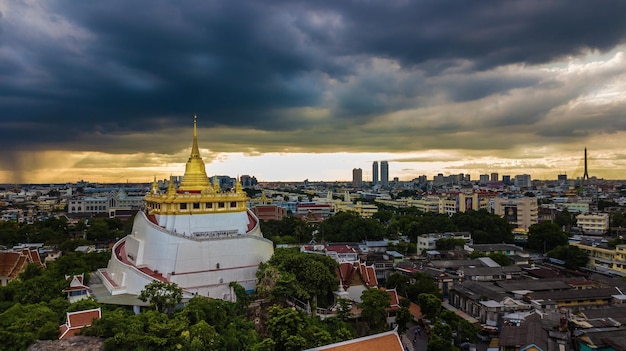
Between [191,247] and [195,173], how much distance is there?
28.4 feet

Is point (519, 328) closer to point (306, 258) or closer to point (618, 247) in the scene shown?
point (306, 258)

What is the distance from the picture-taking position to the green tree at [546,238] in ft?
209

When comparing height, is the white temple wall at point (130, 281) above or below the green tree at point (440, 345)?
above

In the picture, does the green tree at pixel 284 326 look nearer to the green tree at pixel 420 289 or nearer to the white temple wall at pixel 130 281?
the white temple wall at pixel 130 281

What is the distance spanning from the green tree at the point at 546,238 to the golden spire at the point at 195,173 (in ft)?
158

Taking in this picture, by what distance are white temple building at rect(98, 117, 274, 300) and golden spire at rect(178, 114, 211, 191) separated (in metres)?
0.32

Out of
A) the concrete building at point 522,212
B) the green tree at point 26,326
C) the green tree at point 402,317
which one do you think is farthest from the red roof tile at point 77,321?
the concrete building at point 522,212

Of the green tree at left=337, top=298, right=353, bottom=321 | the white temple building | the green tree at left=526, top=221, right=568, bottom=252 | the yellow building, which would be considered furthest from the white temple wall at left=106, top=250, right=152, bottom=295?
the green tree at left=526, top=221, right=568, bottom=252

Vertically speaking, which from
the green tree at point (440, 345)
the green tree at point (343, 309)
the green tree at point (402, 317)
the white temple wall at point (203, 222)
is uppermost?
the white temple wall at point (203, 222)

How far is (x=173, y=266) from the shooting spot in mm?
31766

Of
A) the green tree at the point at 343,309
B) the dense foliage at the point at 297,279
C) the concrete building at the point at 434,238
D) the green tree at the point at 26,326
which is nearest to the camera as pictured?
the green tree at the point at 26,326

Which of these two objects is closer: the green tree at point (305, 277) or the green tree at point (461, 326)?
the green tree at point (305, 277)

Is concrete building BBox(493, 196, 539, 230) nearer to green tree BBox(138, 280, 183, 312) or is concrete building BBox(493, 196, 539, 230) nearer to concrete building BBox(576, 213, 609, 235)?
concrete building BBox(576, 213, 609, 235)

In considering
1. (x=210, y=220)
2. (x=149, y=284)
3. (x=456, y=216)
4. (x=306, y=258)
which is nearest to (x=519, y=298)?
(x=306, y=258)
